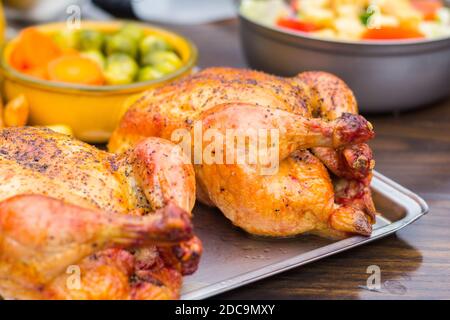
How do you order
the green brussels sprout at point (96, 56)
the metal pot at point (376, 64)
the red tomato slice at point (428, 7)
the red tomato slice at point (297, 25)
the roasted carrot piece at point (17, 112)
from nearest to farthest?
the roasted carrot piece at point (17, 112)
the metal pot at point (376, 64)
the green brussels sprout at point (96, 56)
the red tomato slice at point (297, 25)
the red tomato slice at point (428, 7)

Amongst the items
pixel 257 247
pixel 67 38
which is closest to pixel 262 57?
pixel 67 38

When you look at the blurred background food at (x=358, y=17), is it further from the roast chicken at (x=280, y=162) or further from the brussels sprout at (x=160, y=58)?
the roast chicken at (x=280, y=162)

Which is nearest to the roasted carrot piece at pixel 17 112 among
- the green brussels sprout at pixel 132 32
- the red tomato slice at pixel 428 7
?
the green brussels sprout at pixel 132 32

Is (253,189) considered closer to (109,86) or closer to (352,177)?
(352,177)

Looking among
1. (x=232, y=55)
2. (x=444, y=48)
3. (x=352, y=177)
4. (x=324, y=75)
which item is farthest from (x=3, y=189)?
(x=232, y=55)

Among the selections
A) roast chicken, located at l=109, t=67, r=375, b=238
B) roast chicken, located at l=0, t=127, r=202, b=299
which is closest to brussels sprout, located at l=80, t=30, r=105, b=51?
roast chicken, located at l=109, t=67, r=375, b=238

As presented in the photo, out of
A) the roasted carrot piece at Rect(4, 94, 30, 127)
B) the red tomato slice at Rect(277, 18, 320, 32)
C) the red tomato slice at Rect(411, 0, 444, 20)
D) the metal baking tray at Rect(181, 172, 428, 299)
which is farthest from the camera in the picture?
the red tomato slice at Rect(411, 0, 444, 20)

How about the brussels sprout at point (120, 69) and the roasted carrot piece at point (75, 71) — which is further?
the brussels sprout at point (120, 69)

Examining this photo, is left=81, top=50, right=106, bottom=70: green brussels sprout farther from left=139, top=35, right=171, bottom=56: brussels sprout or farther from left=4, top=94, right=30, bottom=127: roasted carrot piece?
left=4, top=94, right=30, bottom=127: roasted carrot piece

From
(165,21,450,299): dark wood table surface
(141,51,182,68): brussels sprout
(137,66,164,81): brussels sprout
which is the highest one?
(141,51,182,68): brussels sprout
